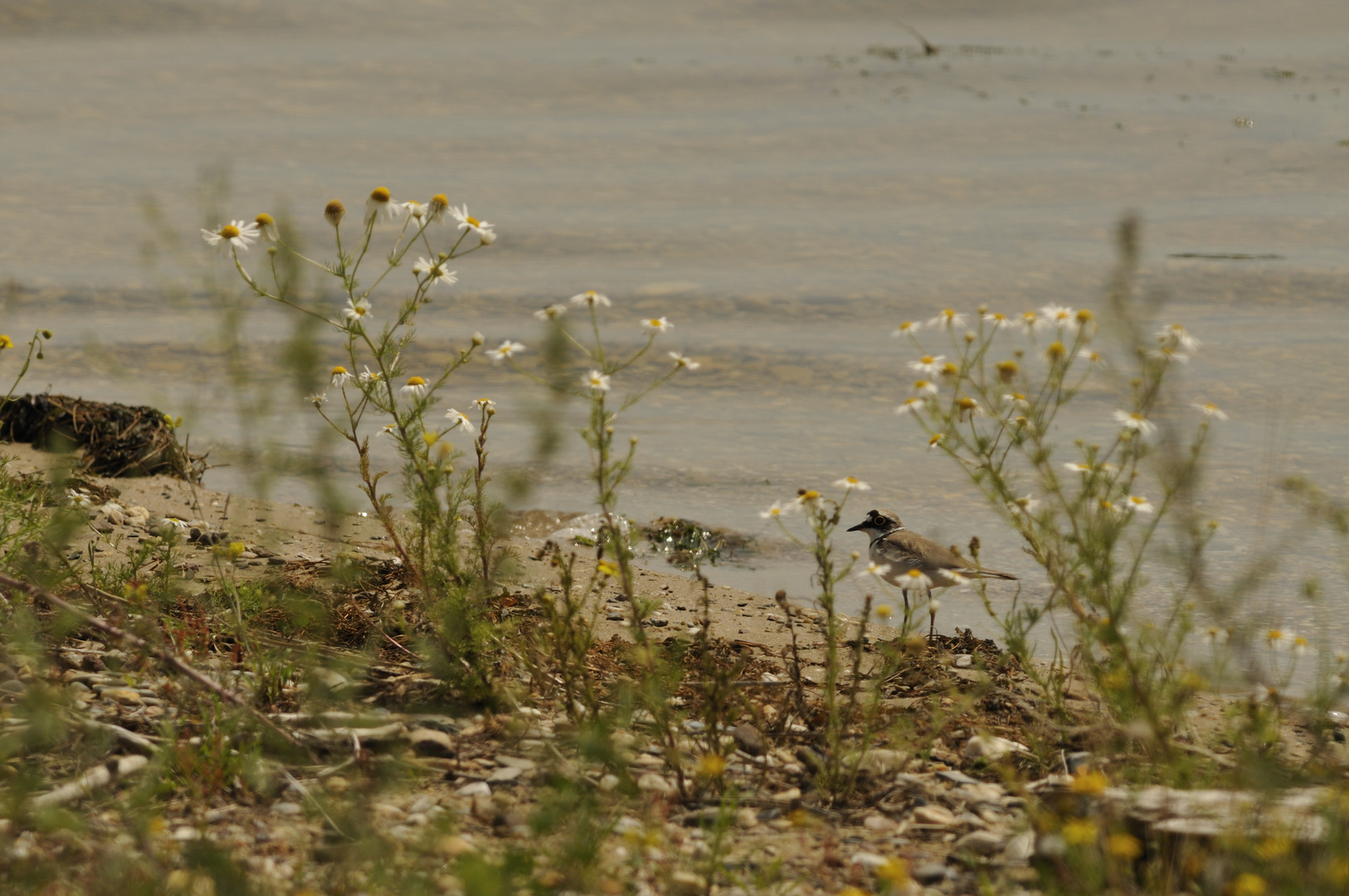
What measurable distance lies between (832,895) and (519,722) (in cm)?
117

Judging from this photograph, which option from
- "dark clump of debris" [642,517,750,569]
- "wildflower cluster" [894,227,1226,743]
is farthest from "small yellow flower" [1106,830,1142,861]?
"dark clump of debris" [642,517,750,569]

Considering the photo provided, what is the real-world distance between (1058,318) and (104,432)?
567 cm

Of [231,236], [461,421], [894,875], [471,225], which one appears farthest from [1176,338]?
[231,236]

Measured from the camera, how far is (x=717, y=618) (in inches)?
214

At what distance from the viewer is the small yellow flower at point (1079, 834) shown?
2.45 metres

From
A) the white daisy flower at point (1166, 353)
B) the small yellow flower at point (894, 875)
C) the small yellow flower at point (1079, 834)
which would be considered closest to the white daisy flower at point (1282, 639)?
the white daisy flower at point (1166, 353)

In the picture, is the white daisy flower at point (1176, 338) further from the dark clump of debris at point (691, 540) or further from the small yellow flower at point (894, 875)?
the dark clump of debris at point (691, 540)

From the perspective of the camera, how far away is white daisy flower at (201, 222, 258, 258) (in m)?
3.87

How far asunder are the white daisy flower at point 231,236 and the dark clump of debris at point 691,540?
3.19 m

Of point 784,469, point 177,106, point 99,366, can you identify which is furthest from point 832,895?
point 177,106

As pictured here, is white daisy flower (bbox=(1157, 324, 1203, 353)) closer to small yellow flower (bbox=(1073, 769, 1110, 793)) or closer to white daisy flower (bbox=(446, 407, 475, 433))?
small yellow flower (bbox=(1073, 769, 1110, 793))

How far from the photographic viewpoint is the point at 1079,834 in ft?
8.03

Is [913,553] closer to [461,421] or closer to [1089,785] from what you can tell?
[461,421]

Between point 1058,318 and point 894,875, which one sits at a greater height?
point 1058,318
